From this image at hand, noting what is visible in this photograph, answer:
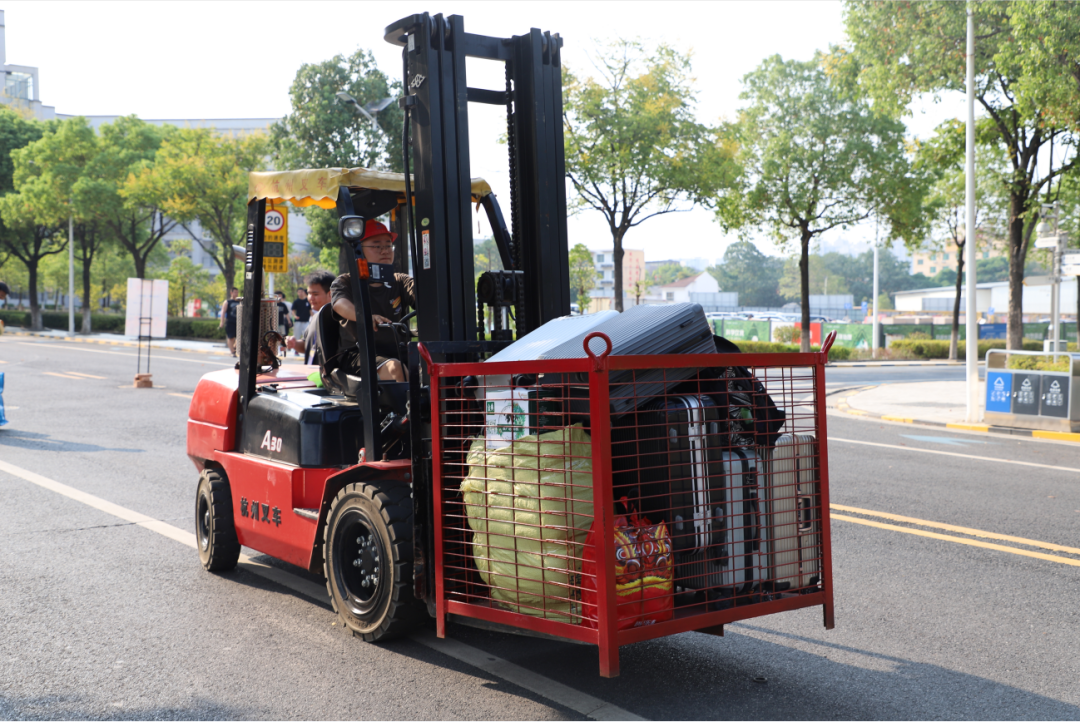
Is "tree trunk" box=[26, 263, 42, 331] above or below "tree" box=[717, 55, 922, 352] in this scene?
below

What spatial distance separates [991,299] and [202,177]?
3373 inches

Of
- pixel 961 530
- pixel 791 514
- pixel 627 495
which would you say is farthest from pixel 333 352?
pixel 961 530

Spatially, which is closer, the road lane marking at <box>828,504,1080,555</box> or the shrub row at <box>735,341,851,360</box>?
the road lane marking at <box>828,504,1080,555</box>

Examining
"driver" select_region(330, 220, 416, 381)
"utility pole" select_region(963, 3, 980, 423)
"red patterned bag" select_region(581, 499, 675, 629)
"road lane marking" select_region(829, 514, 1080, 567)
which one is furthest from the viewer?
"utility pole" select_region(963, 3, 980, 423)

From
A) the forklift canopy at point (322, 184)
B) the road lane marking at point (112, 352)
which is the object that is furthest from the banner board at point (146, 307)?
the forklift canopy at point (322, 184)

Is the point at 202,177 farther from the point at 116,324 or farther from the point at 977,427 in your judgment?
the point at 977,427

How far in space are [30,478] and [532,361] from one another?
310 inches

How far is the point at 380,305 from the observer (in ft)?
16.0

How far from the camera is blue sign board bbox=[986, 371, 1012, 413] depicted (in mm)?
14359

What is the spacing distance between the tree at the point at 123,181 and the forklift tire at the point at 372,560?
41488 mm

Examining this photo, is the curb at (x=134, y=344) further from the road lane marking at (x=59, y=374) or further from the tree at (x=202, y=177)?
the road lane marking at (x=59, y=374)

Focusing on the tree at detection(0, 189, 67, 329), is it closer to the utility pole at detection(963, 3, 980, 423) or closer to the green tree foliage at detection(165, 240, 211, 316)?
the green tree foliage at detection(165, 240, 211, 316)

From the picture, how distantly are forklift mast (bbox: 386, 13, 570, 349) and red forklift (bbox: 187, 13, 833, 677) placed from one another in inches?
0.5

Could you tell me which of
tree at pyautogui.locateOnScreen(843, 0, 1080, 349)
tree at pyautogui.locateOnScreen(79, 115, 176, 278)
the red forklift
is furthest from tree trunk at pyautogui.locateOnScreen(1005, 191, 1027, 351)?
tree at pyautogui.locateOnScreen(79, 115, 176, 278)
